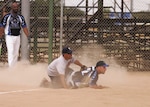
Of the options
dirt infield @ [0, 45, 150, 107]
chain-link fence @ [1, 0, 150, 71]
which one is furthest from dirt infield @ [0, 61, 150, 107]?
chain-link fence @ [1, 0, 150, 71]

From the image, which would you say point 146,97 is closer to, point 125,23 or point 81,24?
point 81,24

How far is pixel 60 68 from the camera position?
8.73 meters

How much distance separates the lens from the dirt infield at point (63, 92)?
681cm

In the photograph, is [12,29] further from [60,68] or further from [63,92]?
[63,92]

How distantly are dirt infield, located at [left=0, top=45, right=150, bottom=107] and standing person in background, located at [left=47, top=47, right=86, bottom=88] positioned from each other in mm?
312

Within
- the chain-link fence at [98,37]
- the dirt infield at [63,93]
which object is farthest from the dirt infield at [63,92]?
the chain-link fence at [98,37]

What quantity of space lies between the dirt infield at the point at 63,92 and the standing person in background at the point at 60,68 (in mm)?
312

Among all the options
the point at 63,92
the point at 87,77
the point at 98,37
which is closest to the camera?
the point at 63,92

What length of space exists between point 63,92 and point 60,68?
71cm

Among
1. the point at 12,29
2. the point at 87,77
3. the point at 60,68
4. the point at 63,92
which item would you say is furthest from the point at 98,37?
the point at 63,92

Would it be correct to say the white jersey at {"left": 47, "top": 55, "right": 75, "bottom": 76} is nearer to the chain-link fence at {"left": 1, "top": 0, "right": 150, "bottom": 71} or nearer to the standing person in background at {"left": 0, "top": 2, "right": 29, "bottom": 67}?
the standing person in background at {"left": 0, "top": 2, "right": 29, "bottom": 67}

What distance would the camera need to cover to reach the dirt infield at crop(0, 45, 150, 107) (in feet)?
22.4

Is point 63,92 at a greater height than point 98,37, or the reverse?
point 98,37

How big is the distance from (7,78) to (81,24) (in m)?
4.77
